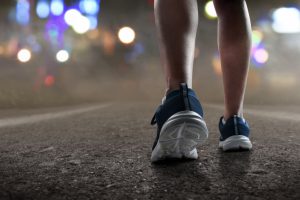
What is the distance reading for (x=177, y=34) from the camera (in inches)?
75.6

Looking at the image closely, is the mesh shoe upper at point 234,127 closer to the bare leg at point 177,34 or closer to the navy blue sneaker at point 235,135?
the navy blue sneaker at point 235,135

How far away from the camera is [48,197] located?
1.37 metres

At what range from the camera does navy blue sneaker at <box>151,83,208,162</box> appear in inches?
66.8

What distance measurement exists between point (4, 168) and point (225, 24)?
1.24 m

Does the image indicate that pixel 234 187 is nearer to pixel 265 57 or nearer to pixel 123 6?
pixel 265 57

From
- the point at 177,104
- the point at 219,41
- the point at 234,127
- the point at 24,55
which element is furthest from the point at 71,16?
the point at 177,104

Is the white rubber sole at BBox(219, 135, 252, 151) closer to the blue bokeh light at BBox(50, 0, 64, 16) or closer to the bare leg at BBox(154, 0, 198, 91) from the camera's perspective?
the bare leg at BBox(154, 0, 198, 91)

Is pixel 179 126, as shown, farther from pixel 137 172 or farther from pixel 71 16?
pixel 71 16

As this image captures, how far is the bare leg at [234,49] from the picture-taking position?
2.15 metres

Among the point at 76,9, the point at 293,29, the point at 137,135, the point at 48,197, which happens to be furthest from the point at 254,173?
the point at 76,9

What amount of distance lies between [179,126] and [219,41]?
2.34ft

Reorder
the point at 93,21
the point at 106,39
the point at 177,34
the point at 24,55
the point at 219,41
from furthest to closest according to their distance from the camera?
the point at 93,21 < the point at 106,39 < the point at 24,55 < the point at 219,41 < the point at 177,34

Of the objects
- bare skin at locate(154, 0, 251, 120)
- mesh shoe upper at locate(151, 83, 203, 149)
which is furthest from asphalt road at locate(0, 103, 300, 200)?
bare skin at locate(154, 0, 251, 120)

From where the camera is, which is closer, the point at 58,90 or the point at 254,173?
the point at 254,173
